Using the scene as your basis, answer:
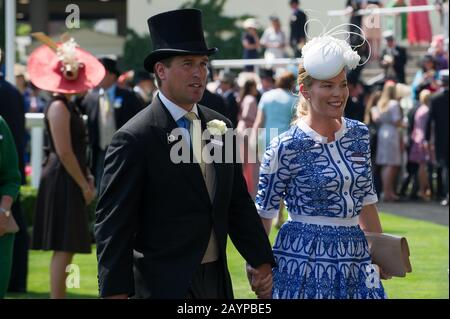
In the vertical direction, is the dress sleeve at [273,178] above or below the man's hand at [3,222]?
above

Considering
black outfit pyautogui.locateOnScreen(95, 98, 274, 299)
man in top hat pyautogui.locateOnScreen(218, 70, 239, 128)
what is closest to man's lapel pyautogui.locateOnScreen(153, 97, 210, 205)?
black outfit pyautogui.locateOnScreen(95, 98, 274, 299)

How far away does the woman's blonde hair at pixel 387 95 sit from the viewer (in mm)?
19484

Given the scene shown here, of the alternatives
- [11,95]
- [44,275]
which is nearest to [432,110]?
[44,275]

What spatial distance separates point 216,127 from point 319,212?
0.78m

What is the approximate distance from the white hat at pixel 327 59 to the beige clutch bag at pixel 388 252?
2.66ft

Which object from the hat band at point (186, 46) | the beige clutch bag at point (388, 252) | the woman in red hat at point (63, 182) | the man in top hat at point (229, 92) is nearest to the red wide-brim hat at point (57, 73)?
the woman in red hat at point (63, 182)

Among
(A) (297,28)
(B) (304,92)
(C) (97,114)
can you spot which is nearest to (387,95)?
(C) (97,114)

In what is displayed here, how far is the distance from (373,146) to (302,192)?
14292mm

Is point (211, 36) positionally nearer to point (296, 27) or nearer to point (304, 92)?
point (296, 27)

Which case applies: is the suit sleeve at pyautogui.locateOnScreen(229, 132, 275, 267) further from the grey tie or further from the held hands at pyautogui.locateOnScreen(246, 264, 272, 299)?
the grey tie

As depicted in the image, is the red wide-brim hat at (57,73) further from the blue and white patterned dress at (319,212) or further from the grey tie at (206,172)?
the grey tie at (206,172)

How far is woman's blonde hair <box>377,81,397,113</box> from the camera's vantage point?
19.5 metres

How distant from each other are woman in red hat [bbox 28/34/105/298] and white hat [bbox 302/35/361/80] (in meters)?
3.68

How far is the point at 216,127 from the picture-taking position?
5.43m
